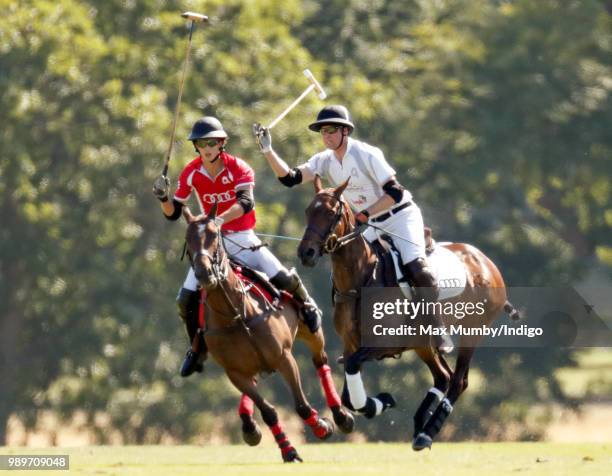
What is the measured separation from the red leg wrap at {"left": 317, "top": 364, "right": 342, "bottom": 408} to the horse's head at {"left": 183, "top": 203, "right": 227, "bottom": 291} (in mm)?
2094

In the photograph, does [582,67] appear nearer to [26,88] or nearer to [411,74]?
[411,74]

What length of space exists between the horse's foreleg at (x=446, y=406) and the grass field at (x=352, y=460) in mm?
167

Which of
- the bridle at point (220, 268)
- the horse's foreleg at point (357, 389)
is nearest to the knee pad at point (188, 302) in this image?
the bridle at point (220, 268)

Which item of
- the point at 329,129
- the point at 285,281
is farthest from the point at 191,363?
the point at 329,129

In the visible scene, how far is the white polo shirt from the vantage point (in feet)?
48.3

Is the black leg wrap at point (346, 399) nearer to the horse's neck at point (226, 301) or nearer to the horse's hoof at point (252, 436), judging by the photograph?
the horse's hoof at point (252, 436)

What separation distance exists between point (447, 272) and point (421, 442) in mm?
1471

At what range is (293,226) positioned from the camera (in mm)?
31109

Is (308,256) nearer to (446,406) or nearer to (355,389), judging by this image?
(355,389)

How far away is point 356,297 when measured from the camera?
1468cm

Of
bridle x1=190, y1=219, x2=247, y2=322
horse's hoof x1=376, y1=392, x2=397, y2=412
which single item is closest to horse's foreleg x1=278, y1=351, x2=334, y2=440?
bridle x1=190, y1=219, x2=247, y2=322

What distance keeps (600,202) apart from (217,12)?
8.41 m

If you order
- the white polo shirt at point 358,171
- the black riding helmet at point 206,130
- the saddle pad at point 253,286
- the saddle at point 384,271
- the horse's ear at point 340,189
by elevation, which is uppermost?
the black riding helmet at point 206,130

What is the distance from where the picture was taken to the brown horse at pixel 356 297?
46.4 ft
